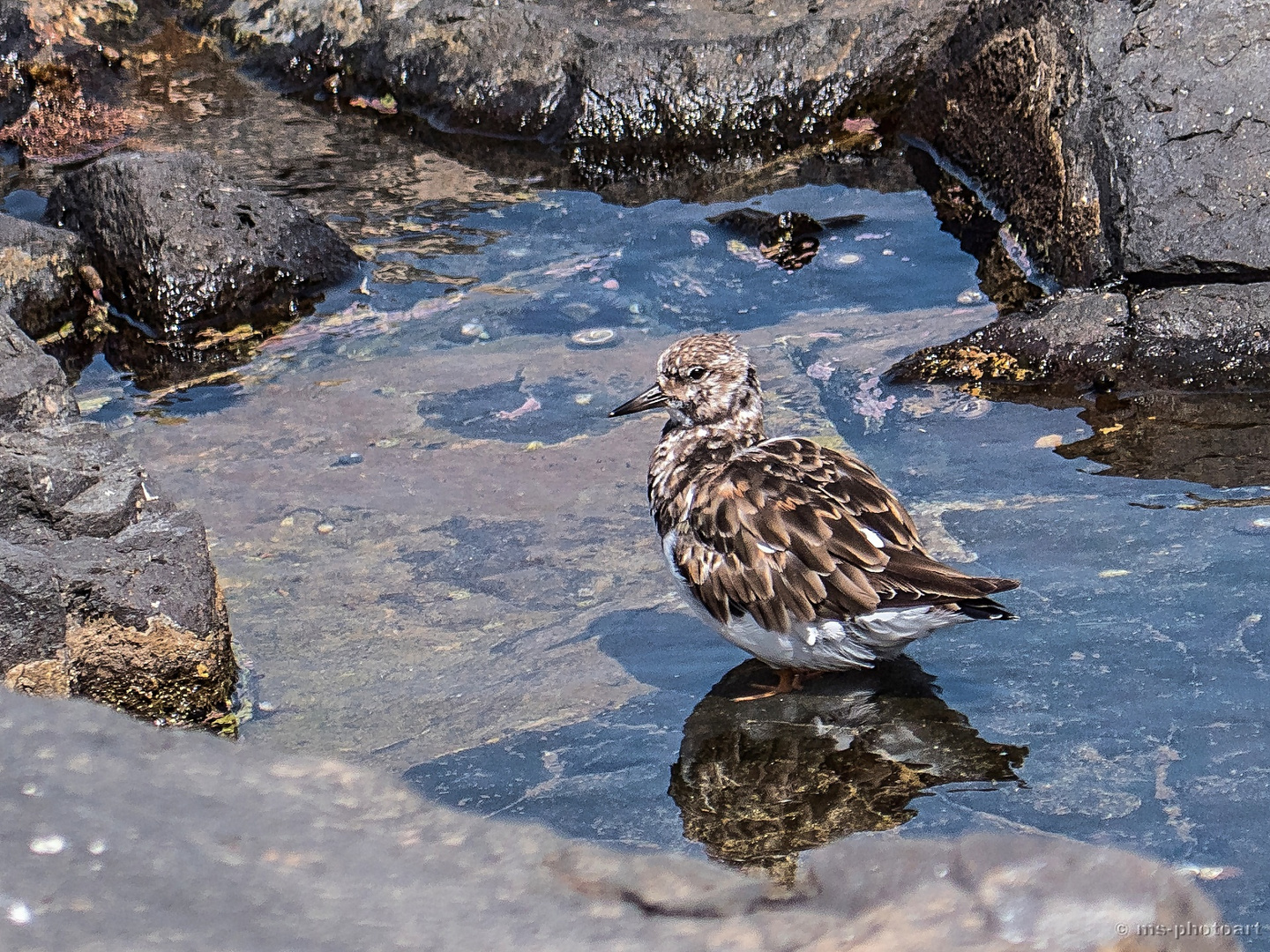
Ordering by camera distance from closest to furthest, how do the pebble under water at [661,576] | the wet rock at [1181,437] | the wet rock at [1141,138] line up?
the pebble under water at [661,576] < the wet rock at [1181,437] < the wet rock at [1141,138]

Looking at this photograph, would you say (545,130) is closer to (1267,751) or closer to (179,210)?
(179,210)

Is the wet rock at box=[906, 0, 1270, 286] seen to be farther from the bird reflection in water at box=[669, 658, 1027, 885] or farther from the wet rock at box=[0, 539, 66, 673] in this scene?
the wet rock at box=[0, 539, 66, 673]

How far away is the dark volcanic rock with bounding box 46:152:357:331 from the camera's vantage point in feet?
28.6

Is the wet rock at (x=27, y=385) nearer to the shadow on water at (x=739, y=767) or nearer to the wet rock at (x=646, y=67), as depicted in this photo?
the shadow on water at (x=739, y=767)

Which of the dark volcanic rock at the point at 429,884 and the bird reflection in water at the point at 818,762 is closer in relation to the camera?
the dark volcanic rock at the point at 429,884

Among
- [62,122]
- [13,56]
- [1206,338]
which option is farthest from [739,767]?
[13,56]

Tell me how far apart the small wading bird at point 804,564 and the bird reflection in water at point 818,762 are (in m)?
0.14

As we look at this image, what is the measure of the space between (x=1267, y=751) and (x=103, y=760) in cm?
335

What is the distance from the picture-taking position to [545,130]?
10992mm

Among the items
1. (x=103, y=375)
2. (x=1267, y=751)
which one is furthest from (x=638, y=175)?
(x=1267, y=751)

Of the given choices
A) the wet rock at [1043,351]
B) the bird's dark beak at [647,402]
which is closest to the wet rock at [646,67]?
the wet rock at [1043,351]

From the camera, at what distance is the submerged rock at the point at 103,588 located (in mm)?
4859

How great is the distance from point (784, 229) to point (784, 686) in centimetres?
477

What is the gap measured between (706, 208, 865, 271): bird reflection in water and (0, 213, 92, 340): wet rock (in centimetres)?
400
